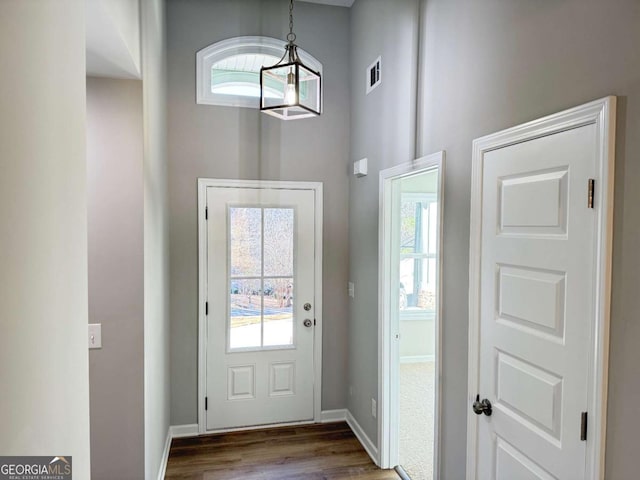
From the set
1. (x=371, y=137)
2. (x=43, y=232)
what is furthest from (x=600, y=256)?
(x=371, y=137)

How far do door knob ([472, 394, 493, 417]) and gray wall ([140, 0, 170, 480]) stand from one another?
1700 millimetres

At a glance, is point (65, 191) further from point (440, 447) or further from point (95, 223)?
point (440, 447)

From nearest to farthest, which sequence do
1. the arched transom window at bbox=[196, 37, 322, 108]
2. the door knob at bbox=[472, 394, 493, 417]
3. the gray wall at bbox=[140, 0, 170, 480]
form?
the door knob at bbox=[472, 394, 493, 417], the gray wall at bbox=[140, 0, 170, 480], the arched transom window at bbox=[196, 37, 322, 108]

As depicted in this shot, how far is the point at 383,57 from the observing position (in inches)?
115

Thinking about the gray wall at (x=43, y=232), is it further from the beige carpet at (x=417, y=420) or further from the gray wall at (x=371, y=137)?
the beige carpet at (x=417, y=420)

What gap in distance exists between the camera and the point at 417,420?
3752mm

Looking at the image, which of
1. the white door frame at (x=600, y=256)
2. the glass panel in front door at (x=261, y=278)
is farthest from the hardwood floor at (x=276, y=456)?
the white door frame at (x=600, y=256)

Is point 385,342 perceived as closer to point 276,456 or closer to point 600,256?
point 276,456

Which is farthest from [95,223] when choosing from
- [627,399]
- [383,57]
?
[627,399]

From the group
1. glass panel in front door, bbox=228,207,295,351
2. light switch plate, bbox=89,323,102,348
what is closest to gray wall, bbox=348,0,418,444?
glass panel in front door, bbox=228,207,295,351

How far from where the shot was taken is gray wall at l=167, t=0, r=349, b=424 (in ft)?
10.9

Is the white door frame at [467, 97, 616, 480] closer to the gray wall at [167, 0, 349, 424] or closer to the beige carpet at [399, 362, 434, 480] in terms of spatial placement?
the beige carpet at [399, 362, 434, 480]

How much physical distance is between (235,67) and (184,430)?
9.87 ft

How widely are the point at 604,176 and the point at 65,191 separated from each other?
1.49 metres
